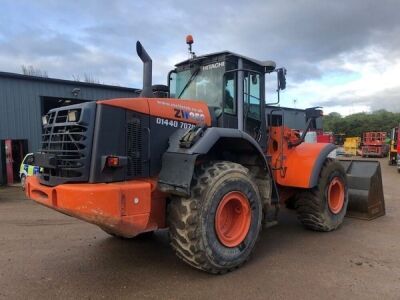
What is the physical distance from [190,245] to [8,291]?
6.41ft

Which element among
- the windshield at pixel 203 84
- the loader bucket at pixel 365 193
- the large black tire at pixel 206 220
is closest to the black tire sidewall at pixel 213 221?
the large black tire at pixel 206 220

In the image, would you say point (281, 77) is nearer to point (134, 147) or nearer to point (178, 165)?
point (178, 165)

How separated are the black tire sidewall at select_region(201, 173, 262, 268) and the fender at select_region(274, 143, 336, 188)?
1.36 metres

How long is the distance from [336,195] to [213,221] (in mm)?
3454

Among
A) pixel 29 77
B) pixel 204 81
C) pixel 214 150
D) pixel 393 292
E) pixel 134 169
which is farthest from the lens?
pixel 29 77

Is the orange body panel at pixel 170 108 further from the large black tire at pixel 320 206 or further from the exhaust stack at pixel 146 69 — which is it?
the large black tire at pixel 320 206

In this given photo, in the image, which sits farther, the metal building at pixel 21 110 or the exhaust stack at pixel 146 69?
the metal building at pixel 21 110

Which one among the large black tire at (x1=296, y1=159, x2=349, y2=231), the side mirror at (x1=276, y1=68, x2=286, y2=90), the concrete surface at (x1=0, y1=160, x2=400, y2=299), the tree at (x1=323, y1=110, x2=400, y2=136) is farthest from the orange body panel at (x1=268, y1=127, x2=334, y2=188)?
the tree at (x1=323, y1=110, x2=400, y2=136)

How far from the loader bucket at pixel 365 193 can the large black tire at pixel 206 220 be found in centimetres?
375

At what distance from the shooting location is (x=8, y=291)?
4172mm

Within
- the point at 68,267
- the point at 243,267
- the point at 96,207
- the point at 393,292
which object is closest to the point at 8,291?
the point at 68,267

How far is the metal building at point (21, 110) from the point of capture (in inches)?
611

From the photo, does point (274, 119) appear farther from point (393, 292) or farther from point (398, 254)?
point (393, 292)

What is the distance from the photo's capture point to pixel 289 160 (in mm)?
6328
